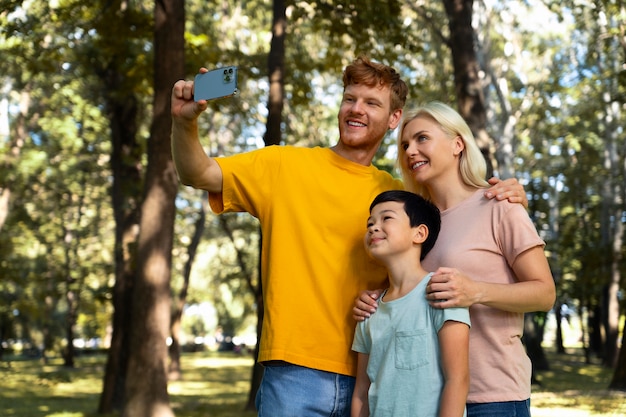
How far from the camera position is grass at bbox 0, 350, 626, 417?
51.9 ft

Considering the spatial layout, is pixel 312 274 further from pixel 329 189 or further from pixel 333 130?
pixel 333 130

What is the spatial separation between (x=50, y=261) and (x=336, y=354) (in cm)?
3783

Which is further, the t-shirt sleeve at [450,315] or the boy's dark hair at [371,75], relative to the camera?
the boy's dark hair at [371,75]

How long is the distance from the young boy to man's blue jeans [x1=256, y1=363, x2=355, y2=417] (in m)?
0.07

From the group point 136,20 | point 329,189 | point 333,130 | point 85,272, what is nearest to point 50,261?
point 85,272

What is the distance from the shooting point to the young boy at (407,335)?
3.17m

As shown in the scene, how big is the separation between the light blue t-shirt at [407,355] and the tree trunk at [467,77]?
8.08 m

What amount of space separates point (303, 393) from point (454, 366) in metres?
0.61

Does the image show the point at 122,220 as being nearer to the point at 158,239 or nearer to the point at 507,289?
the point at 158,239

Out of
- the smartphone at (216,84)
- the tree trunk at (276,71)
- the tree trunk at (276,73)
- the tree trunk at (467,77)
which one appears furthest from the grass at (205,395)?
the smartphone at (216,84)

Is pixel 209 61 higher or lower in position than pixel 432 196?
higher

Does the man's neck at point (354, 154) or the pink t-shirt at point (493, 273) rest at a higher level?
the man's neck at point (354, 154)

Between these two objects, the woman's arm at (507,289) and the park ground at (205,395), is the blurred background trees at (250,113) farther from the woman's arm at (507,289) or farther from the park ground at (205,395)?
the woman's arm at (507,289)

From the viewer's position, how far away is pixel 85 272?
34156 millimetres
